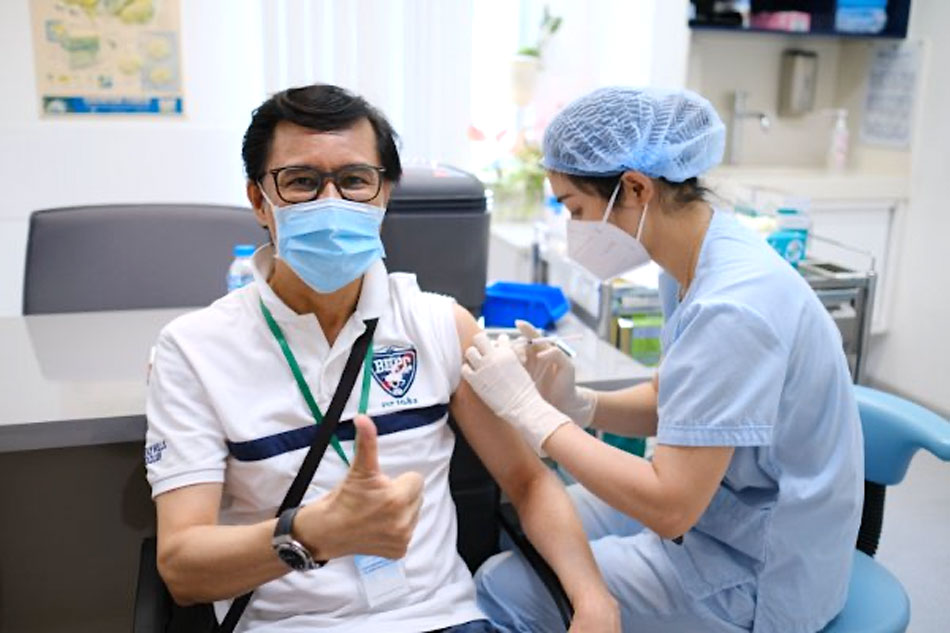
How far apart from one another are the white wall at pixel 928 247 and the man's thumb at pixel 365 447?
10.9 feet

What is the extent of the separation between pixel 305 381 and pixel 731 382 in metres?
0.61

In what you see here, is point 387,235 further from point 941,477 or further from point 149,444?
point 941,477

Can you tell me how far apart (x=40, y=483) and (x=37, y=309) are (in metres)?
0.76

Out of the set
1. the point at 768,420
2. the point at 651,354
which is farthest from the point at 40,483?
the point at 651,354

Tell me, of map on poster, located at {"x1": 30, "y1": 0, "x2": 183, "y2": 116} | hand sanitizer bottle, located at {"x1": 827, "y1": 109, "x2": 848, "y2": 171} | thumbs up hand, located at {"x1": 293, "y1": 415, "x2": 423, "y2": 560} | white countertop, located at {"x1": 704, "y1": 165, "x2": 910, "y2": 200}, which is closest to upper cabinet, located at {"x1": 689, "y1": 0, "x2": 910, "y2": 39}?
hand sanitizer bottle, located at {"x1": 827, "y1": 109, "x2": 848, "y2": 171}

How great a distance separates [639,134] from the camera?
1.40m

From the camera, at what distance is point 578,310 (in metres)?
2.74

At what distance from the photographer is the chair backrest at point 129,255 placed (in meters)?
2.29

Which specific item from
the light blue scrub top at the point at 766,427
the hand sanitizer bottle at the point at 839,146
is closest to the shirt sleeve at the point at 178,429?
the light blue scrub top at the point at 766,427

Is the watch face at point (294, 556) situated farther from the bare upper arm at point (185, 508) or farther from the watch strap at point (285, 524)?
the bare upper arm at point (185, 508)

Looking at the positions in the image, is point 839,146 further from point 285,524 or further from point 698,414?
point 285,524

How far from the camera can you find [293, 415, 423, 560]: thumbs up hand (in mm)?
1057

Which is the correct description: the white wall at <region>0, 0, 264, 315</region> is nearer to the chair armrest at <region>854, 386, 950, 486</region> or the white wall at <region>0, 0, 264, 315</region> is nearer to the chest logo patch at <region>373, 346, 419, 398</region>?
the chest logo patch at <region>373, 346, 419, 398</region>

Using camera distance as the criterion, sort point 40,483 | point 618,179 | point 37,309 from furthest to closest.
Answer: point 37,309
point 40,483
point 618,179
